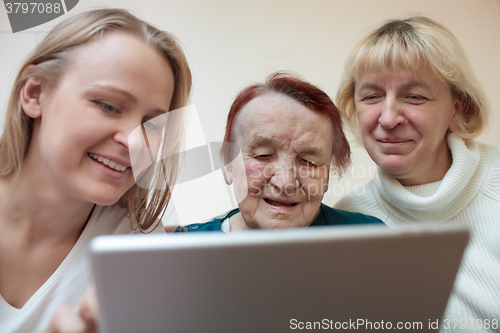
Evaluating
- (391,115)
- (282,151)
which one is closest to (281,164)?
(282,151)

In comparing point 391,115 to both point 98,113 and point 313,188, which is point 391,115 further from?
point 98,113

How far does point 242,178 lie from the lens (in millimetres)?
1173

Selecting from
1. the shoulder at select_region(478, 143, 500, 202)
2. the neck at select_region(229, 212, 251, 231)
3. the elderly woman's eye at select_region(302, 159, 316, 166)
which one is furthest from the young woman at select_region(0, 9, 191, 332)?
the shoulder at select_region(478, 143, 500, 202)

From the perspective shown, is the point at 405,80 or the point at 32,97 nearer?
the point at 32,97

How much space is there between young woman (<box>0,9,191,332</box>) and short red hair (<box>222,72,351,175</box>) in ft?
0.64

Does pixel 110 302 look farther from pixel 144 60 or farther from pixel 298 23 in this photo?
pixel 298 23

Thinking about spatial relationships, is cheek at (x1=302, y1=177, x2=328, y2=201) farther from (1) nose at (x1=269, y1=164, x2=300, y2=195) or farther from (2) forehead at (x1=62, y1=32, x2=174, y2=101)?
(2) forehead at (x1=62, y1=32, x2=174, y2=101)

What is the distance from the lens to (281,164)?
115cm

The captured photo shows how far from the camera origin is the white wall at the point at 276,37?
1580 millimetres

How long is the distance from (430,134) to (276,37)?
840mm

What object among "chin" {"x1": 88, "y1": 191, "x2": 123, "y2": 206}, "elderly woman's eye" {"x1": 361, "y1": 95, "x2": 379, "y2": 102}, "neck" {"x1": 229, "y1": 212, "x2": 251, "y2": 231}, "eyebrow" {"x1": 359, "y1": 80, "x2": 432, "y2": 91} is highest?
"eyebrow" {"x1": 359, "y1": 80, "x2": 432, "y2": 91}

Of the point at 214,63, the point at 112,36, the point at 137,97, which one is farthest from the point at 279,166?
the point at 214,63

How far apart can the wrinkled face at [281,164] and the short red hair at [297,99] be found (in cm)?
3

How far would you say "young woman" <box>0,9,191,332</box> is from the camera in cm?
95
